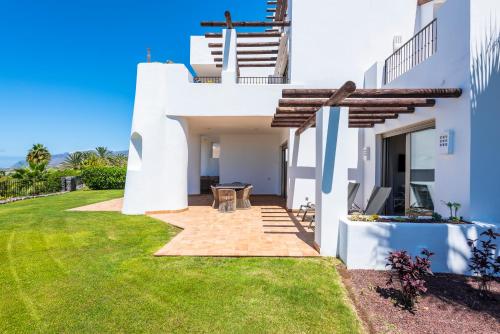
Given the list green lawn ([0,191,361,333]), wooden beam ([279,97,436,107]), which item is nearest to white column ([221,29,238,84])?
wooden beam ([279,97,436,107])

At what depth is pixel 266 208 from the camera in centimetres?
1197

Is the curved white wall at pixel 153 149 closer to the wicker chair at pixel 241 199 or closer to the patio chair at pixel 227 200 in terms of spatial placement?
the patio chair at pixel 227 200

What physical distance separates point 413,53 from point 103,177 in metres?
22.0

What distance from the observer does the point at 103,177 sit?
71.4 ft

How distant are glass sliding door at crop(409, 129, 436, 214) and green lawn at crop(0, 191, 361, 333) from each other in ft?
11.7

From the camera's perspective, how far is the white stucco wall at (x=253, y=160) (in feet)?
56.4

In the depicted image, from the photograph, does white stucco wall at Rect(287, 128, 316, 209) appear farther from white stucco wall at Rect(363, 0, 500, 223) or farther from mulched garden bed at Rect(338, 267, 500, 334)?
mulched garden bed at Rect(338, 267, 500, 334)

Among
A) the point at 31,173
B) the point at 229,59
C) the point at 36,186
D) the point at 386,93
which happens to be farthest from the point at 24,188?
the point at 386,93

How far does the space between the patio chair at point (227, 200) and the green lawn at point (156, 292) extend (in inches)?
168

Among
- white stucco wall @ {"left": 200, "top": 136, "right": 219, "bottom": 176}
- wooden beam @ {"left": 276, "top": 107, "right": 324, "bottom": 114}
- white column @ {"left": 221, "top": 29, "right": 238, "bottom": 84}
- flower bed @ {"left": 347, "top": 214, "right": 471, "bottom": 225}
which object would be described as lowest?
flower bed @ {"left": 347, "top": 214, "right": 471, "bottom": 225}

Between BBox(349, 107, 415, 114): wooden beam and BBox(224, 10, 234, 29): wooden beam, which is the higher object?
BBox(224, 10, 234, 29): wooden beam

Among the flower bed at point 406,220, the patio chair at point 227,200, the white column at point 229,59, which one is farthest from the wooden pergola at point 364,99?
the white column at point 229,59

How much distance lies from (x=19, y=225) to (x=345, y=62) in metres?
13.0

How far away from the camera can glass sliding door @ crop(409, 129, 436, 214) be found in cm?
667
